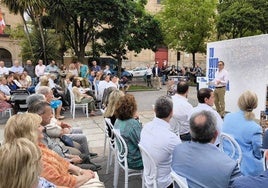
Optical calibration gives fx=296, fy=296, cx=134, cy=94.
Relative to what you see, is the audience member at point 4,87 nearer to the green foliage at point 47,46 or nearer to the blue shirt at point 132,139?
the blue shirt at point 132,139

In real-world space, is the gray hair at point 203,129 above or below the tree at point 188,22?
below

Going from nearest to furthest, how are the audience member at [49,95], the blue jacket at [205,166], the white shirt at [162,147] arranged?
the blue jacket at [205,166] < the white shirt at [162,147] < the audience member at [49,95]

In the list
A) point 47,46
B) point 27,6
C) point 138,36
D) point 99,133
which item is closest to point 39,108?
point 99,133

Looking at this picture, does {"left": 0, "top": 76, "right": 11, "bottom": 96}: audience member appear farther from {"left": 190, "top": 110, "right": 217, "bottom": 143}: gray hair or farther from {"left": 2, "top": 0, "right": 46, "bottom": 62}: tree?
{"left": 2, "top": 0, "right": 46, "bottom": 62}: tree

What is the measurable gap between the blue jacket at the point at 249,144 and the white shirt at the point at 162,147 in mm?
768

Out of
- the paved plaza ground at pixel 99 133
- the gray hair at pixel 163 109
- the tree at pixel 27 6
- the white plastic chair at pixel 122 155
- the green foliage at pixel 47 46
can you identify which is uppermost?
the tree at pixel 27 6

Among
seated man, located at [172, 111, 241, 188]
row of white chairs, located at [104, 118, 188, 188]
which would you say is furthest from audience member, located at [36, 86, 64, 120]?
seated man, located at [172, 111, 241, 188]

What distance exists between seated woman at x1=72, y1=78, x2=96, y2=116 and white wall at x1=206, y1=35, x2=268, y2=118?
14.3ft

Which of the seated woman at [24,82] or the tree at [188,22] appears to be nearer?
the seated woman at [24,82]

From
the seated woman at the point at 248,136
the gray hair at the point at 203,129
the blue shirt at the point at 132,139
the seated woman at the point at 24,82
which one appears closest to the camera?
the gray hair at the point at 203,129

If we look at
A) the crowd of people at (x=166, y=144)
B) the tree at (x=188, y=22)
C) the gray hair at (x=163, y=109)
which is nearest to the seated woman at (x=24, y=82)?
the crowd of people at (x=166, y=144)

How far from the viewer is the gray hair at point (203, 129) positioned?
2.32 m

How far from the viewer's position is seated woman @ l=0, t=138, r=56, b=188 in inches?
62.5

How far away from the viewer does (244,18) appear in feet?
72.1
